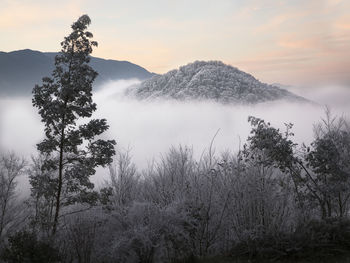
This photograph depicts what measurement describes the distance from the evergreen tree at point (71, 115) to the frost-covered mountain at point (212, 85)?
412 ft

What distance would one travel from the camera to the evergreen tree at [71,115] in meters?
12.5

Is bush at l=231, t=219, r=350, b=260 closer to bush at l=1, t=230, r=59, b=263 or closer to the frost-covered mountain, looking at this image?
bush at l=1, t=230, r=59, b=263

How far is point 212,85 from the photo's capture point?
137250 millimetres

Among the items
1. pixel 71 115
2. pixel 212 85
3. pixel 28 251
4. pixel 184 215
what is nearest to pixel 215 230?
pixel 184 215

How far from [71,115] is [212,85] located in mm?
127431

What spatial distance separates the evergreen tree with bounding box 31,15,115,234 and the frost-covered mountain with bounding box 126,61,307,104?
126 metres

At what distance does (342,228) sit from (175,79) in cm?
14402

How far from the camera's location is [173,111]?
178m

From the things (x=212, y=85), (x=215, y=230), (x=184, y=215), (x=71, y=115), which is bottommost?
(x=215, y=230)

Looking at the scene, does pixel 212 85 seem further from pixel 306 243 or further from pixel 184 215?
pixel 306 243

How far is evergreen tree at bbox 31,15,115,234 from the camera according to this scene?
40.9 ft

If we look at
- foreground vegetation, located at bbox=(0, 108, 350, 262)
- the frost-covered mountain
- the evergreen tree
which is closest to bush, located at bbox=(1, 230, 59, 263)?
foreground vegetation, located at bbox=(0, 108, 350, 262)

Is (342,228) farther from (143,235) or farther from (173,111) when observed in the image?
(173,111)

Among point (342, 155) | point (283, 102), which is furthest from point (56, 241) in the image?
point (283, 102)
